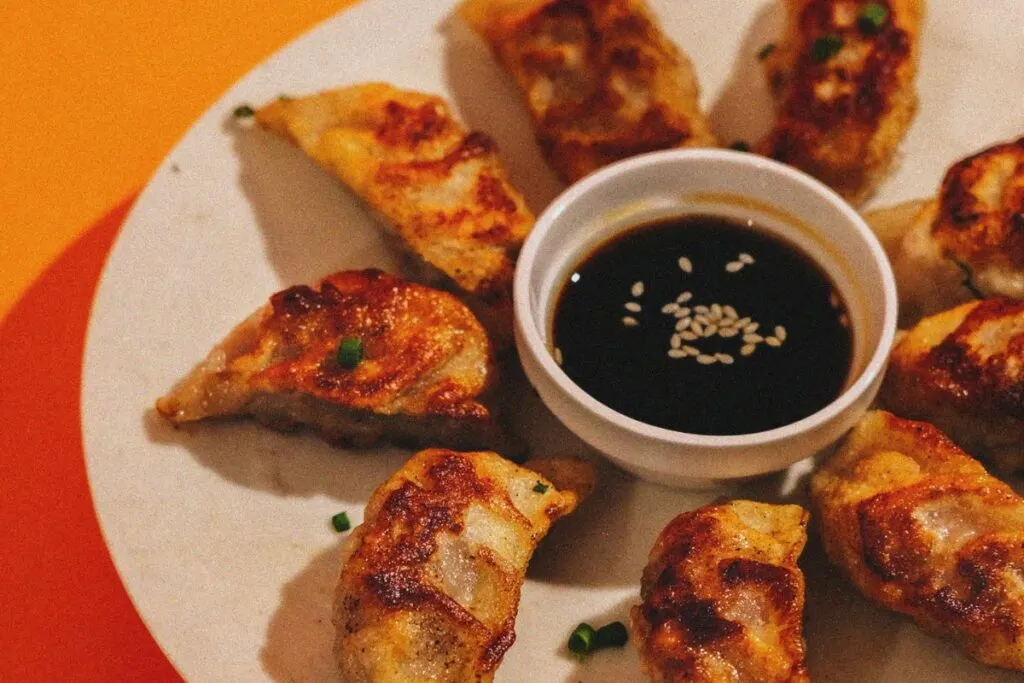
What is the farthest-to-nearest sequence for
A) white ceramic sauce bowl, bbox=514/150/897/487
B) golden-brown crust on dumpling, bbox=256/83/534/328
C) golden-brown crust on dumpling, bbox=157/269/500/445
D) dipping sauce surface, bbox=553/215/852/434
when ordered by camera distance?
golden-brown crust on dumpling, bbox=256/83/534/328 < dipping sauce surface, bbox=553/215/852/434 < golden-brown crust on dumpling, bbox=157/269/500/445 < white ceramic sauce bowl, bbox=514/150/897/487

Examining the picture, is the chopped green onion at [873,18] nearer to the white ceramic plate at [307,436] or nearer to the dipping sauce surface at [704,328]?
the white ceramic plate at [307,436]

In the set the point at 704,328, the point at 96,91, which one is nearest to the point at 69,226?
the point at 96,91

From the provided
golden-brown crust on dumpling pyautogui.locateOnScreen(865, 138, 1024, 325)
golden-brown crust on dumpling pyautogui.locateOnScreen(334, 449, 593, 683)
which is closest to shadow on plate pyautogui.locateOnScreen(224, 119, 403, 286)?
golden-brown crust on dumpling pyautogui.locateOnScreen(334, 449, 593, 683)

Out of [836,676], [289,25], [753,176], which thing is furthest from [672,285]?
[289,25]

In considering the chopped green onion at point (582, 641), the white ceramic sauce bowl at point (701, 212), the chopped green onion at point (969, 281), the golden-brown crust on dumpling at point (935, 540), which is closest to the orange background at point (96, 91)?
the white ceramic sauce bowl at point (701, 212)

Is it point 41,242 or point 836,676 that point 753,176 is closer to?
point 836,676

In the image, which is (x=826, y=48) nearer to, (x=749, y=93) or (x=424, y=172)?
(x=749, y=93)

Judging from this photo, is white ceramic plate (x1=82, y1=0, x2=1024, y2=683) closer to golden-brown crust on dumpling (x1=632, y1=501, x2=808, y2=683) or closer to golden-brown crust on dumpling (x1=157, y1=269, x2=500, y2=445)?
golden-brown crust on dumpling (x1=157, y1=269, x2=500, y2=445)
